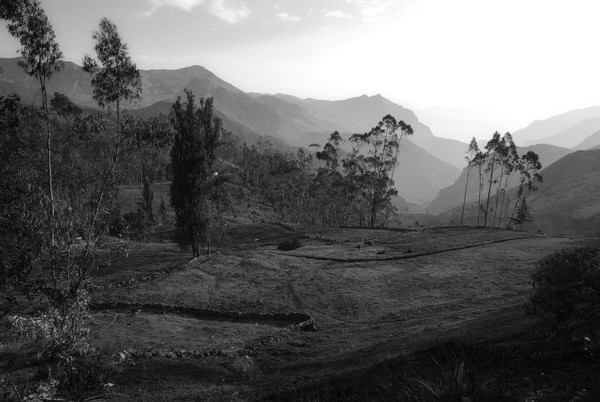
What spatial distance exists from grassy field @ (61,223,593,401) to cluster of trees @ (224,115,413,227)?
109ft

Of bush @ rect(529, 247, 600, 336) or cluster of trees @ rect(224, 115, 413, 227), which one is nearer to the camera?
bush @ rect(529, 247, 600, 336)

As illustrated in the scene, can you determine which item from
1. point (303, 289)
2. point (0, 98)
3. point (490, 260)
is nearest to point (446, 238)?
point (490, 260)

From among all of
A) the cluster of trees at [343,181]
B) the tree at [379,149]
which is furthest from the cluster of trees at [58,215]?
the tree at [379,149]

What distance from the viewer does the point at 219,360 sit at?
21.9 meters

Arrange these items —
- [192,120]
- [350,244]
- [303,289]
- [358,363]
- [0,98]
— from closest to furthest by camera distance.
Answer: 1. [0,98]
2. [358,363]
3. [303,289]
4. [192,120]
5. [350,244]

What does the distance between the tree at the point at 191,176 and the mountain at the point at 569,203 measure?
4884 inches

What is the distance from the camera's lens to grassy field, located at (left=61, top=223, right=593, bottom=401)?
19.0 meters

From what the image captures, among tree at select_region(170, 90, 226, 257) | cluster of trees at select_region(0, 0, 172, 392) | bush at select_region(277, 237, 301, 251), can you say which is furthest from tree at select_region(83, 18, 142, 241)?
bush at select_region(277, 237, 301, 251)

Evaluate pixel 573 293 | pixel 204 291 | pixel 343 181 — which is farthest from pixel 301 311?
pixel 343 181

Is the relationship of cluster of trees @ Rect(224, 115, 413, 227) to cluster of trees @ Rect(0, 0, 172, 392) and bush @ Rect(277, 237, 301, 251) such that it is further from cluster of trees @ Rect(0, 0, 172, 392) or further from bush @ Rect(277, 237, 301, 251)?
cluster of trees @ Rect(0, 0, 172, 392)

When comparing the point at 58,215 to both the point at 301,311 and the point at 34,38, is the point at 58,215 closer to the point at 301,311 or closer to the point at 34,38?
the point at 34,38

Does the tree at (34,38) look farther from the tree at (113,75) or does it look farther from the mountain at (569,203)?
the mountain at (569,203)

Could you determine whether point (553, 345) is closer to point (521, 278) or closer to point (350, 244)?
point (521, 278)

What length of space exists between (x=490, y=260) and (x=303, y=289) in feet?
74.8
